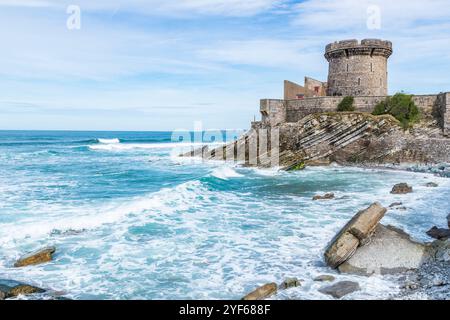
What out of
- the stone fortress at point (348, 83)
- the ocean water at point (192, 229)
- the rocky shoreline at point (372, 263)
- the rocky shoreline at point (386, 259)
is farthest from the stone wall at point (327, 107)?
the rocky shoreline at point (386, 259)

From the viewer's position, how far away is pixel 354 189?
727 inches

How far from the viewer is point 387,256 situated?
30.7ft

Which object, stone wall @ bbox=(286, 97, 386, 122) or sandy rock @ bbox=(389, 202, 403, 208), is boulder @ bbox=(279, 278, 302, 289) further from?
stone wall @ bbox=(286, 97, 386, 122)

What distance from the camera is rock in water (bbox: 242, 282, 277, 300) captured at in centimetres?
776

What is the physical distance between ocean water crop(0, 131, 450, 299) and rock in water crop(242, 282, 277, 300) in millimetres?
169

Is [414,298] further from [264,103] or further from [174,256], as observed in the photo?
[264,103]

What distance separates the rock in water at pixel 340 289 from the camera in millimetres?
7941

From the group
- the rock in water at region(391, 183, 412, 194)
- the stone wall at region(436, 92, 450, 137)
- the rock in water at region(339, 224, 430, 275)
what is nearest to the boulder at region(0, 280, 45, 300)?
the rock in water at region(339, 224, 430, 275)

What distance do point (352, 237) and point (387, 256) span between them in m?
0.84

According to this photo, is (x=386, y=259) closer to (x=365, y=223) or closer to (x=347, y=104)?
(x=365, y=223)

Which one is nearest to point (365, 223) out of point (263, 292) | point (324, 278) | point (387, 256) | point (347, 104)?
point (387, 256)

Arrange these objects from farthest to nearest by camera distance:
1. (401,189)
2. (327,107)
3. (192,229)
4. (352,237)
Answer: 1. (327,107)
2. (401,189)
3. (192,229)
4. (352,237)
